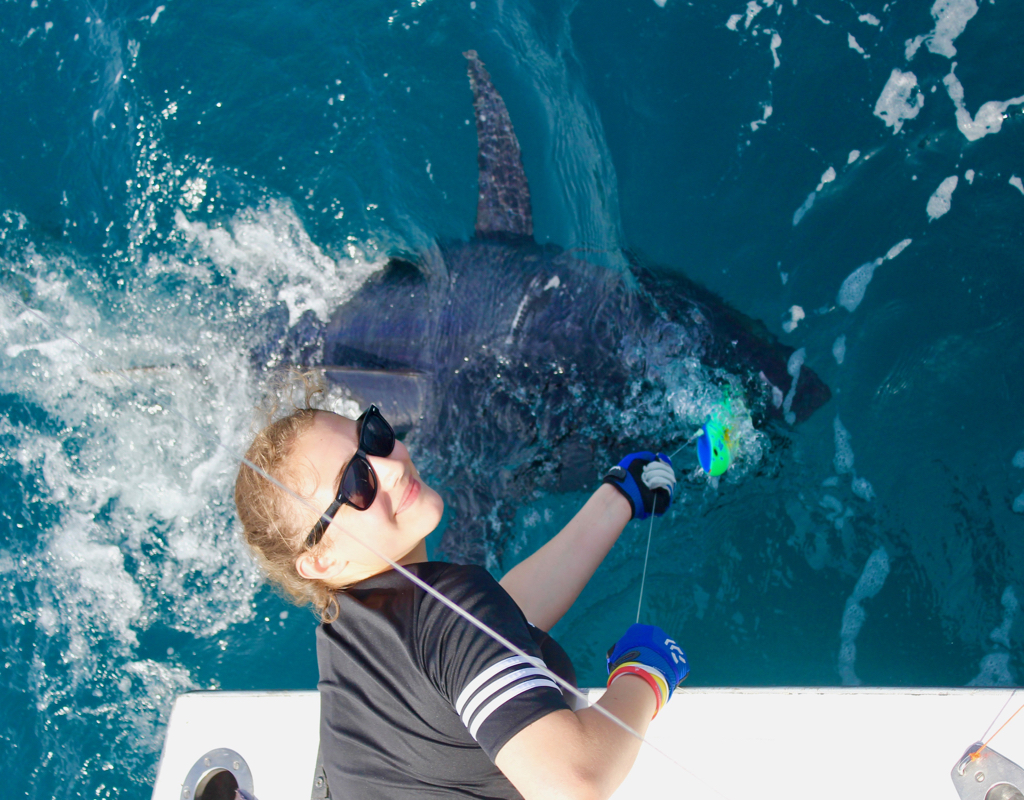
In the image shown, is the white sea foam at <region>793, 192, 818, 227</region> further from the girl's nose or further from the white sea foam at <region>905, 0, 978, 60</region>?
the girl's nose

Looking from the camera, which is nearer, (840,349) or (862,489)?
(862,489)

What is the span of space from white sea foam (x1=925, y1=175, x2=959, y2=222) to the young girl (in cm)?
297

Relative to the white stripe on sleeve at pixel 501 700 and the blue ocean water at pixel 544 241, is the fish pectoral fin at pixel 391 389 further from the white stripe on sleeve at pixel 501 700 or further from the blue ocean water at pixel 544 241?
the white stripe on sleeve at pixel 501 700

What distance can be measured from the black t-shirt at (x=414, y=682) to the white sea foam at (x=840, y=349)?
2.65 meters

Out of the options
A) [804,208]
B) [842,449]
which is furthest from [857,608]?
[804,208]

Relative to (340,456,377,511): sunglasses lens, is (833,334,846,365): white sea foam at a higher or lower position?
higher

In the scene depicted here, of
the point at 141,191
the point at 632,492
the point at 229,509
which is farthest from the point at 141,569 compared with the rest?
the point at 632,492

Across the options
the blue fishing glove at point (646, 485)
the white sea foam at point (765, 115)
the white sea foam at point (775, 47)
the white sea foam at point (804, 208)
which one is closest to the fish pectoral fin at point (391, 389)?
the blue fishing glove at point (646, 485)

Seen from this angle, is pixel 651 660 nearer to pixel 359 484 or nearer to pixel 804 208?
pixel 359 484

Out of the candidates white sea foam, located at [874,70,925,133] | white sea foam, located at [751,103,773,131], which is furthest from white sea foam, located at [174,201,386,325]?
white sea foam, located at [874,70,925,133]

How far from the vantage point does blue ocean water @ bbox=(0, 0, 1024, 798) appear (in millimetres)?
3459

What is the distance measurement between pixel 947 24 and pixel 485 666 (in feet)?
14.0

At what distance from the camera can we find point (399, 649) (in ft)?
5.89

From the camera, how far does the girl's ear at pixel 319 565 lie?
1.91 metres
